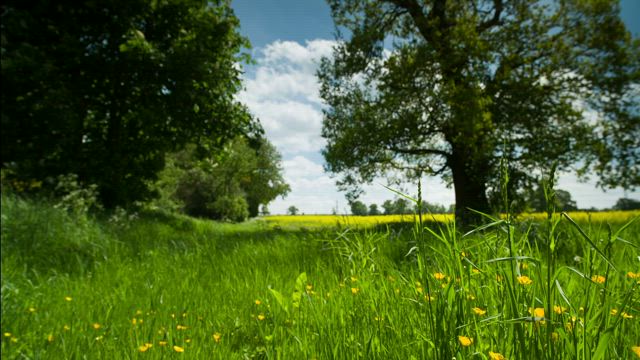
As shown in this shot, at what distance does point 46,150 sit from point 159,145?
391 cm

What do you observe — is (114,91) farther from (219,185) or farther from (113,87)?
(219,185)

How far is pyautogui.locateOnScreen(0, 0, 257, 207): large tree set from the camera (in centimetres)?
1392

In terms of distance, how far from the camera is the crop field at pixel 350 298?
1.26 m

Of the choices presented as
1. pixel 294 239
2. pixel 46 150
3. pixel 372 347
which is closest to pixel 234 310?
pixel 372 347

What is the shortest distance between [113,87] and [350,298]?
53.9 feet

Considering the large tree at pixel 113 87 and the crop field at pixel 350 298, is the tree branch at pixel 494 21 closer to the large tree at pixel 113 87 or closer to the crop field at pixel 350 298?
the large tree at pixel 113 87

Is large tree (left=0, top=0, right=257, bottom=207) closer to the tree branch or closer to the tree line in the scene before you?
the tree line

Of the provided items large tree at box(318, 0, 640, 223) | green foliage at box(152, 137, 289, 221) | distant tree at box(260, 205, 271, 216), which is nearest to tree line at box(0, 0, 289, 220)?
large tree at box(318, 0, 640, 223)

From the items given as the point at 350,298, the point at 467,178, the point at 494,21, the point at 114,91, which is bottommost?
the point at 350,298

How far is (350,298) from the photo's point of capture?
7.45 feet

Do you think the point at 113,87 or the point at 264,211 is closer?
the point at 113,87

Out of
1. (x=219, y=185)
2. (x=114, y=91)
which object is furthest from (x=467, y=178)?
(x=219, y=185)

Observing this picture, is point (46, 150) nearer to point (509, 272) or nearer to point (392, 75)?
point (392, 75)

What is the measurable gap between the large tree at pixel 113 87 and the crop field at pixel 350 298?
28.7ft
